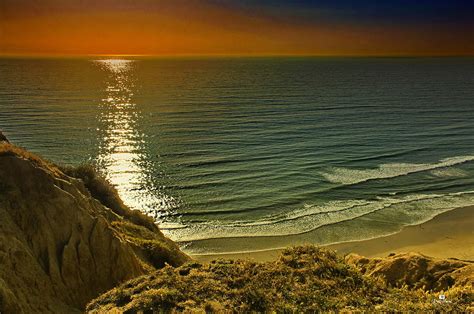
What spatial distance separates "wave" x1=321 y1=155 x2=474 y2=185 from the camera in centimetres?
3005

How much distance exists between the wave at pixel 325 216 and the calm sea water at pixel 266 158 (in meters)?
0.06

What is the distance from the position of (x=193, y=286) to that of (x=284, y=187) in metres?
18.4

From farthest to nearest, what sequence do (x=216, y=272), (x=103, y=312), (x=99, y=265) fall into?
1. (x=99, y=265)
2. (x=216, y=272)
3. (x=103, y=312)

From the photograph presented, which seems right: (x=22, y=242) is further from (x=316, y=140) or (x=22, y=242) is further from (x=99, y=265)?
(x=316, y=140)

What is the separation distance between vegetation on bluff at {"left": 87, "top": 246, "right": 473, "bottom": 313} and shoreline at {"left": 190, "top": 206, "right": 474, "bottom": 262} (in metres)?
8.55

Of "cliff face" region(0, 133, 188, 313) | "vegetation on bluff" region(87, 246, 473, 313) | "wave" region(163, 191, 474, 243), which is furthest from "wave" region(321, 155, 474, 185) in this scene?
"cliff face" region(0, 133, 188, 313)

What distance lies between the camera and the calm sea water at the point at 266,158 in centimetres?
2388

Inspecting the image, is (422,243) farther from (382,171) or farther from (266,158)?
(266,158)

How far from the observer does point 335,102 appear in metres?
64.0

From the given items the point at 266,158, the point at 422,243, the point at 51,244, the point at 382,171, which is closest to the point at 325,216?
the point at 422,243

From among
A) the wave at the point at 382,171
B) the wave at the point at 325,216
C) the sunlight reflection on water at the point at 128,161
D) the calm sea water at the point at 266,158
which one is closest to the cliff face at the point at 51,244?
the calm sea water at the point at 266,158

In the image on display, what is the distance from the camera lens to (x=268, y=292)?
398 inches

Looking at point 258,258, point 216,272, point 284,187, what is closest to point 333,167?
point 284,187

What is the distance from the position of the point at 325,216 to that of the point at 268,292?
14991mm
